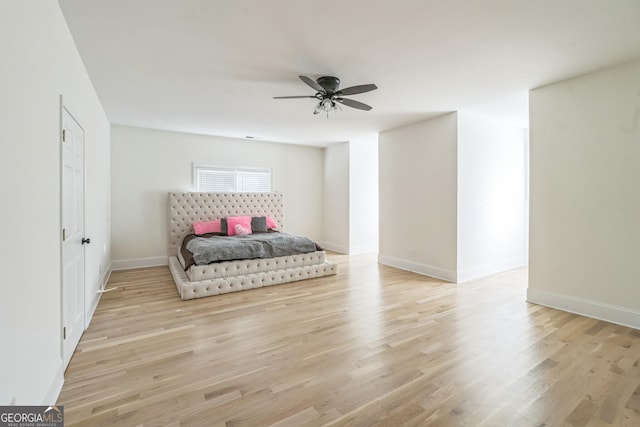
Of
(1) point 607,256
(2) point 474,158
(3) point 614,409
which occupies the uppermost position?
(2) point 474,158

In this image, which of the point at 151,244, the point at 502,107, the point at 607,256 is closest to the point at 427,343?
the point at 607,256

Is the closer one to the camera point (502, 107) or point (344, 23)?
point (344, 23)

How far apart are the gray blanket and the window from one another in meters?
1.76

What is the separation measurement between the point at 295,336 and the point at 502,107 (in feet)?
14.2

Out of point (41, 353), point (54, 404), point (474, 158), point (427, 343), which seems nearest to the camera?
point (41, 353)

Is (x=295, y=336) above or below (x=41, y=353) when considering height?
below

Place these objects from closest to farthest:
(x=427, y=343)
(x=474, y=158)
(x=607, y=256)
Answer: (x=427, y=343) < (x=607, y=256) < (x=474, y=158)

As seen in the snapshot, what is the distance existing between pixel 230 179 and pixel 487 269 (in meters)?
5.38

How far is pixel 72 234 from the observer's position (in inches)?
97.4

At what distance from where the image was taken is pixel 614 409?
179 centimetres

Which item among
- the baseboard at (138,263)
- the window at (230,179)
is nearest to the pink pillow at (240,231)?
the window at (230,179)

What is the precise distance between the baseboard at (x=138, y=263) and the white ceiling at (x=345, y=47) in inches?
111

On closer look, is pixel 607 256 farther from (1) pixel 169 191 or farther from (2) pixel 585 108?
(1) pixel 169 191

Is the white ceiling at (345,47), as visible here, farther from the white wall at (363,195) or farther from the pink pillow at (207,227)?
the white wall at (363,195)
